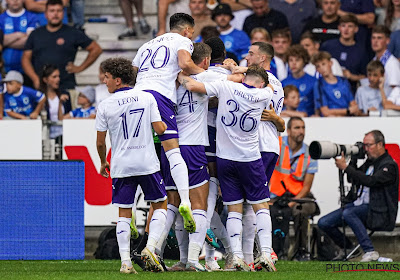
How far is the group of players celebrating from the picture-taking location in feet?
28.9

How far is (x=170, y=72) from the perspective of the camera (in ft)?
30.7

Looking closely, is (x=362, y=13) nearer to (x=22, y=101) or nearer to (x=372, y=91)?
(x=372, y=91)

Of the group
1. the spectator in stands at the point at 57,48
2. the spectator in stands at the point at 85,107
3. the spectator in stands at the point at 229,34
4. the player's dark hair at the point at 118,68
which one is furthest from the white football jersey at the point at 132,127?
the spectator in stands at the point at 57,48

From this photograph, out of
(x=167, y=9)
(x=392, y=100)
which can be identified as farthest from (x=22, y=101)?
(x=392, y=100)

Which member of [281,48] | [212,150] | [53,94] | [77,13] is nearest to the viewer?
[212,150]

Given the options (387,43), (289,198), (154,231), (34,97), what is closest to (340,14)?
(387,43)

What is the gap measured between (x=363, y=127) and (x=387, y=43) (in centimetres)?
234

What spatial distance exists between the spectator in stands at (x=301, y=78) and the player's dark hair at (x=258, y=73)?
5.79 meters

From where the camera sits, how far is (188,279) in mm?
8023

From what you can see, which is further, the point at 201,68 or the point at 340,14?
the point at 340,14

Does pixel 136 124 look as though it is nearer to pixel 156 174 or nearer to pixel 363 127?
pixel 156 174

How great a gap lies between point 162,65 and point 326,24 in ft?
23.9

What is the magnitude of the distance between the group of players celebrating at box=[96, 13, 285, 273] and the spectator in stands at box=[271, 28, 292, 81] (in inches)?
225

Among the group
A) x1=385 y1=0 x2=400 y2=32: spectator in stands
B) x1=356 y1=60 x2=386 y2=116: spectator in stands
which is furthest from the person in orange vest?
x1=385 y1=0 x2=400 y2=32: spectator in stands
